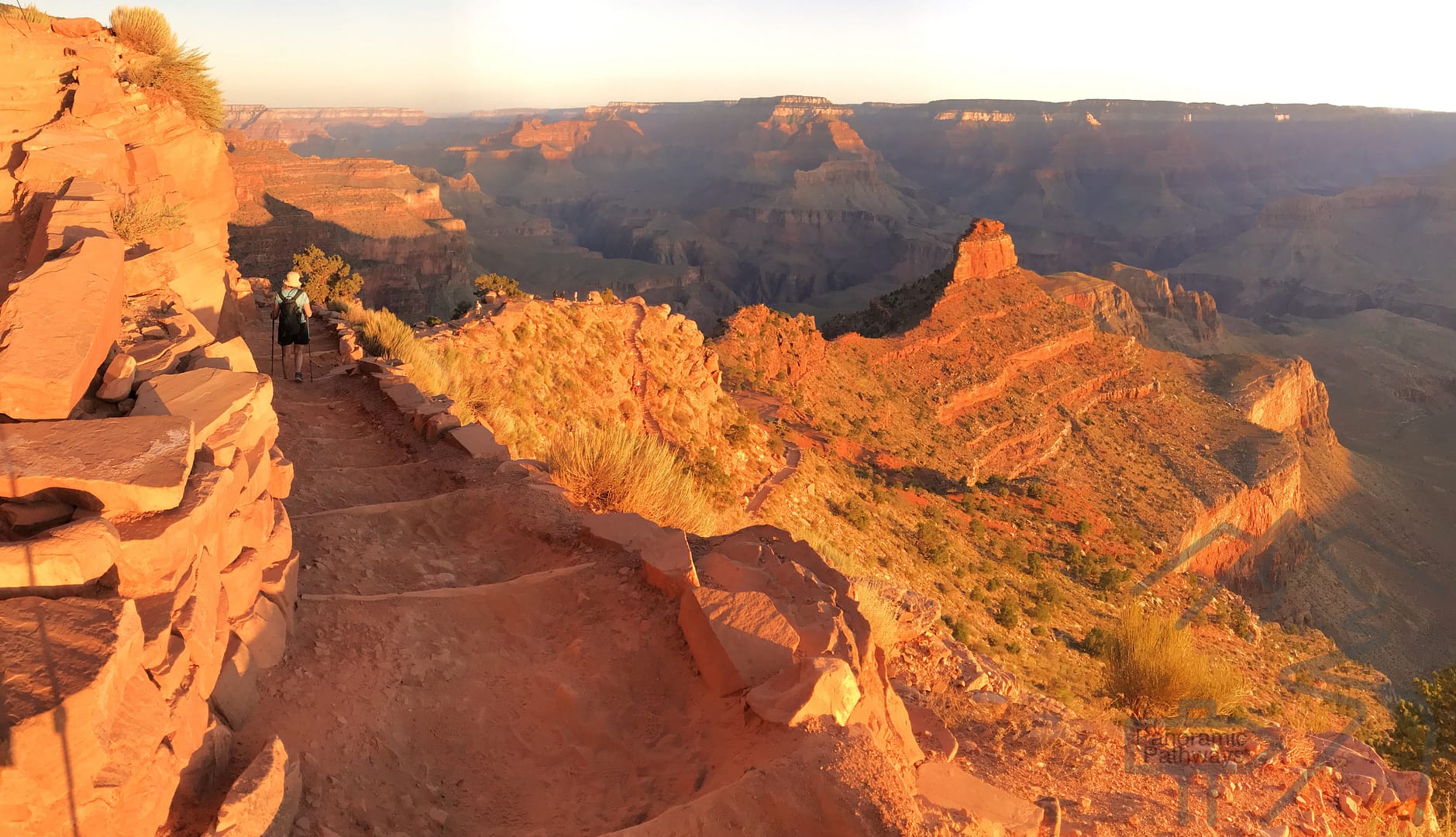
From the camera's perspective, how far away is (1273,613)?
32688 millimetres

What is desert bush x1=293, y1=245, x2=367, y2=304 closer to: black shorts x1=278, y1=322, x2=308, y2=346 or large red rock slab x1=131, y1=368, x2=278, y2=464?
black shorts x1=278, y1=322, x2=308, y2=346

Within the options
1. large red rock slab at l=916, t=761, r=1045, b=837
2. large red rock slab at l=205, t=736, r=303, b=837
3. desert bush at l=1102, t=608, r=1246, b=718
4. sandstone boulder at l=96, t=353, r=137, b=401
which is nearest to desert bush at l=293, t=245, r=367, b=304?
sandstone boulder at l=96, t=353, r=137, b=401

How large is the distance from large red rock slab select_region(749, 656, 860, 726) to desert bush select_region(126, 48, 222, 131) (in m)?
12.0

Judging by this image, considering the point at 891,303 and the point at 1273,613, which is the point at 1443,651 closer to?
the point at 1273,613

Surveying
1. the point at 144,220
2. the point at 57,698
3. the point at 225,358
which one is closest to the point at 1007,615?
the point at 225,358

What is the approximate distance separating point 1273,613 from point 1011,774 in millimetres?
34540

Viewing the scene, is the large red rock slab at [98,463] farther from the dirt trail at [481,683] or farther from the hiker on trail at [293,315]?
the hiker on trail at [293,315]

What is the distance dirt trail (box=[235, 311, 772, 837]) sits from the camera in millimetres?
4199

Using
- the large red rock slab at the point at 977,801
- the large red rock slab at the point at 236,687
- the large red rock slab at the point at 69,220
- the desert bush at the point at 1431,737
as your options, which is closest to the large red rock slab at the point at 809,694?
the large red rock slab at the point at 977,801

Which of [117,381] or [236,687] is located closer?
[236,687]

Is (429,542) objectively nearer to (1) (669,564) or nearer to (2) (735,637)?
(1) (669,564)

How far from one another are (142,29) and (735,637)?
12902mm

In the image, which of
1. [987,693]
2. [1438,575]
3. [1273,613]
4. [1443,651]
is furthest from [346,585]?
[1438,575]

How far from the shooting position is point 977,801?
4395mm
